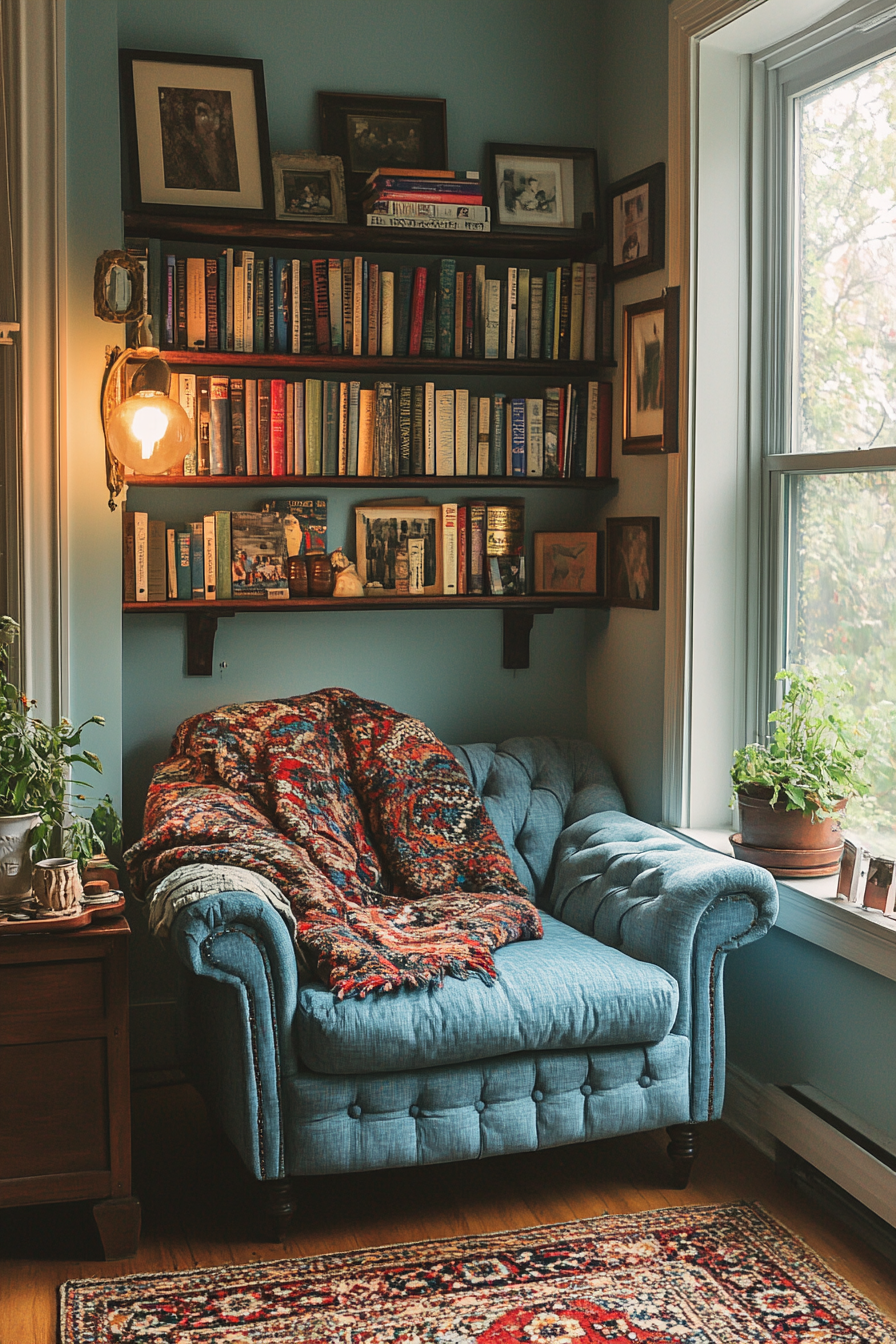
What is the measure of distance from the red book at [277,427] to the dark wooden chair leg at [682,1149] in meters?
1.90

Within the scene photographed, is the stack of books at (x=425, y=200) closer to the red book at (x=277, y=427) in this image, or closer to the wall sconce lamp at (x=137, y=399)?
the red book at (x=277, y=427)

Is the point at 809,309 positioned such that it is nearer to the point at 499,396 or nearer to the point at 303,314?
the point at 499,396

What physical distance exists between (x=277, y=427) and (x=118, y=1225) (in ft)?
6.41

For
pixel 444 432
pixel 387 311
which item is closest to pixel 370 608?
pixel 444 432

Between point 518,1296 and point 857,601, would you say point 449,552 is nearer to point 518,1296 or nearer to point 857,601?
point 857,601

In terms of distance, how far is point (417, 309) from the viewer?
3.37 metres

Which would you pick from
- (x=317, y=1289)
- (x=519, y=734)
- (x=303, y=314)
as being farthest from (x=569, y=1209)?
(x=303, y=314)

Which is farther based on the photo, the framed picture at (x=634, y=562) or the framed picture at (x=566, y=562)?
the framed picture at (x=566, y=562)

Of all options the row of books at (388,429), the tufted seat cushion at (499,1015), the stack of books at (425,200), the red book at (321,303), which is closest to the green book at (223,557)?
the row of books at (388,429)

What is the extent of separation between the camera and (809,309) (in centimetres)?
297

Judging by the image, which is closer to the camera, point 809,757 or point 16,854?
point 16,854

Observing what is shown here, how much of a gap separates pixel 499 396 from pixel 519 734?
99cm

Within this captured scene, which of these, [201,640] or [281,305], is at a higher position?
[281,305]

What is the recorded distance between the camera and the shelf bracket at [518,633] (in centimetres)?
362
